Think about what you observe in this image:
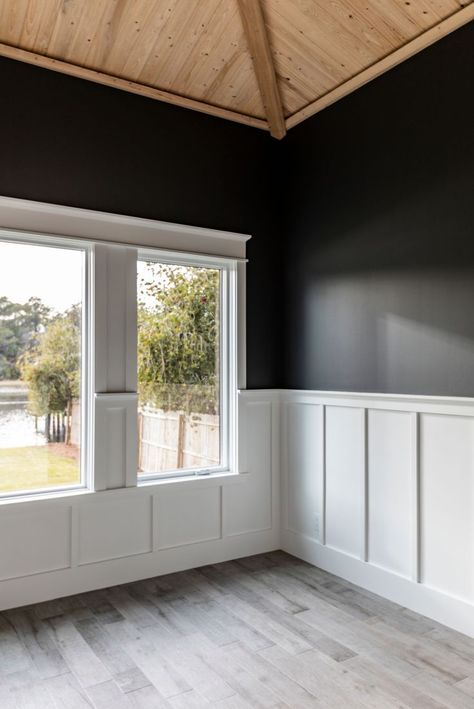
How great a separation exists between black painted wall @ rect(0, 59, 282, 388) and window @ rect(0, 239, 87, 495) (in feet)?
1.27

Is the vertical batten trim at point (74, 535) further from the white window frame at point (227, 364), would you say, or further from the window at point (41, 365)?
the white window frame at point (227, 364)

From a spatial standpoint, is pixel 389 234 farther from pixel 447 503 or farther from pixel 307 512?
pixel 307 512

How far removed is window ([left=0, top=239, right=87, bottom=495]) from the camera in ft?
10.5

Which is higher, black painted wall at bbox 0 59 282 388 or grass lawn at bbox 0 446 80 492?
black painted wall at bbox 0 59 282 388

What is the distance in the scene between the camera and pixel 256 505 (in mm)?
4000

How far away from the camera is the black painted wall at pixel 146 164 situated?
3.22m

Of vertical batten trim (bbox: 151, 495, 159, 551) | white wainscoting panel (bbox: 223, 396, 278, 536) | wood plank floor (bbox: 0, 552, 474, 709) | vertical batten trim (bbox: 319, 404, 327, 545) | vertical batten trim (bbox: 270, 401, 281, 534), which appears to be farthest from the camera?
vertical batten trim (bbox: 270, 401, 281, 534)

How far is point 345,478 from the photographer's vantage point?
3.53m

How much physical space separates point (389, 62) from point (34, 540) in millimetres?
3435

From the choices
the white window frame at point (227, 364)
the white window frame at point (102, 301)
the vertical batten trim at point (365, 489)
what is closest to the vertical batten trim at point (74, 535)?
the white window frame at point (102, 301)

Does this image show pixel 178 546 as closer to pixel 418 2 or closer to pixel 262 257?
pixel 262 257

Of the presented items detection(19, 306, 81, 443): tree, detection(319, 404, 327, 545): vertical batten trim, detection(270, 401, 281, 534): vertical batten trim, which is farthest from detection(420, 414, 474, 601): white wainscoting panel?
detection(19, 306, 81, 443): tree

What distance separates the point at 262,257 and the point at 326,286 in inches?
23.5

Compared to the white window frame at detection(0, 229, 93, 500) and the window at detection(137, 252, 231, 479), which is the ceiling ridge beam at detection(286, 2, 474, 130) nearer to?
the window at detection(137, 252, 231, 479)
